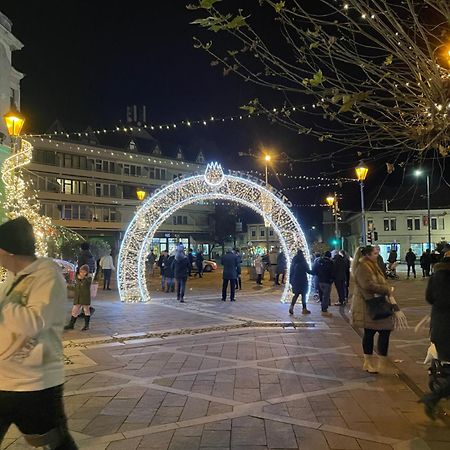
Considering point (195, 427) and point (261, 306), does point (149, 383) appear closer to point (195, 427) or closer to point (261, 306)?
point (195, 427)

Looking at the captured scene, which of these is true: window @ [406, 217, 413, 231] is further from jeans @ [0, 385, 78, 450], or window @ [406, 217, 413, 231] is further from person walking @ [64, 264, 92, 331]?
jeans @ [0, 385, 78, 450]

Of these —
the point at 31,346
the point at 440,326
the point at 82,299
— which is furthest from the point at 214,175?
the point at 31,346

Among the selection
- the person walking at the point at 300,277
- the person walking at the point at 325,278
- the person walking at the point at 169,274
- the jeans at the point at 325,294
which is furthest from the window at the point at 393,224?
the person walking at the point at 300,277

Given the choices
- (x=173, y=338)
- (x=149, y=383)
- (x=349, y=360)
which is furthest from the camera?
(x=173, y=338)

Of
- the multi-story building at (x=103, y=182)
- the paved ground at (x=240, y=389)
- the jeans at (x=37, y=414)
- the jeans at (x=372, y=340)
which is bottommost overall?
the paved ground at (x=240, y=389)

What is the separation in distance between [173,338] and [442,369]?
581 centimetres

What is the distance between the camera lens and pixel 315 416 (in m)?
5.35

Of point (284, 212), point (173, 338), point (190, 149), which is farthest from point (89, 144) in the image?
point (173, 338)

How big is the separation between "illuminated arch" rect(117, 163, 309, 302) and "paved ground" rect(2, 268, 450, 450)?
5.09 metres

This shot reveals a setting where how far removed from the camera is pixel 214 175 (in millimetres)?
16453

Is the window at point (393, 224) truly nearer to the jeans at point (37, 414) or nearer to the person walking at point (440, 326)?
the person walking at point (440, 326)

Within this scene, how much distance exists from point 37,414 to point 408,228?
2376 inches

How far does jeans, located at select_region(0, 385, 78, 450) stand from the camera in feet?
9.50

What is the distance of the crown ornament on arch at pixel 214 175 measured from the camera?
16422 millimetres
